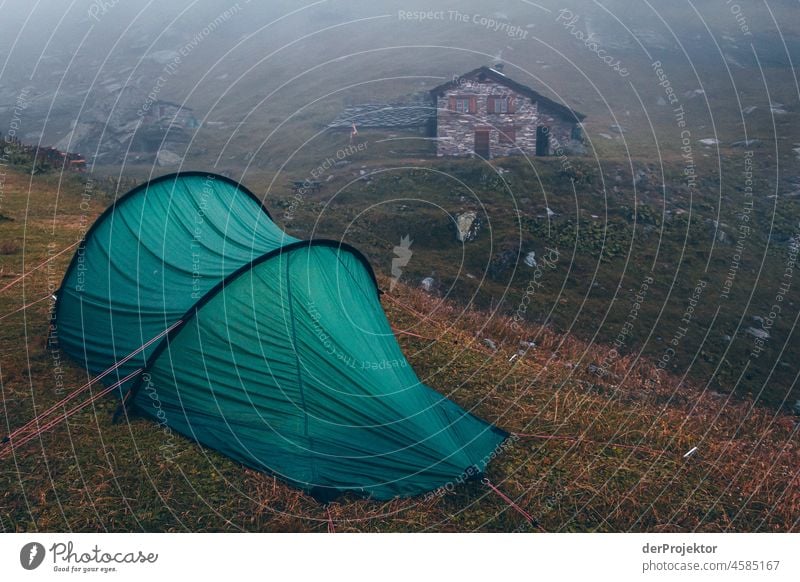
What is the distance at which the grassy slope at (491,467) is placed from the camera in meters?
8.48

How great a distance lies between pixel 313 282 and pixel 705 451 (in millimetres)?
6764

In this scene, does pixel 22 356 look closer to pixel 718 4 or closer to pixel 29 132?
pixel 29 132

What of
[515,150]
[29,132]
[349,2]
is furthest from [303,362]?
[349,2]

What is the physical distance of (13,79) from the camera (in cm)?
7388
